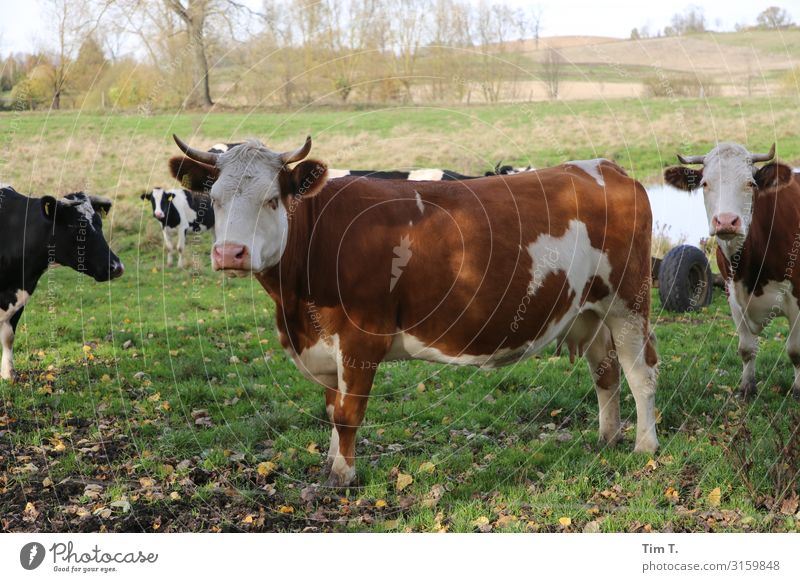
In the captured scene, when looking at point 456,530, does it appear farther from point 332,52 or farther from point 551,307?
point 332,52

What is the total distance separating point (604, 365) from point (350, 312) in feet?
8.37

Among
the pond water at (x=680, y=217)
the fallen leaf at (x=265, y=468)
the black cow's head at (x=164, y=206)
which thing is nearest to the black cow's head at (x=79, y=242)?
the fallen leaf at (x=265, y=468)

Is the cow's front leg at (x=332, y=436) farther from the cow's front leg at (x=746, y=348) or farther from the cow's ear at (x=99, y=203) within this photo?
the cow's ear at (x=99, y=203)

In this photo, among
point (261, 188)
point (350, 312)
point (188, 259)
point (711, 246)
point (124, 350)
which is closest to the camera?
point (261, 188)

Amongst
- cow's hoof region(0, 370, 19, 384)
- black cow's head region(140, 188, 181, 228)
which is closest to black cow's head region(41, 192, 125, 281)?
cow's hoof region(0, 370, 19, 384)

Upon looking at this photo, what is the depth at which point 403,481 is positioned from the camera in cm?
632

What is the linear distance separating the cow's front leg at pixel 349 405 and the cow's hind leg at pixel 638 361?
2289mm

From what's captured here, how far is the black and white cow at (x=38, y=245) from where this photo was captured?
364 inches

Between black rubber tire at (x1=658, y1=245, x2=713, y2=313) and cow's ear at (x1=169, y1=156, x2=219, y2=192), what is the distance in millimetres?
7929

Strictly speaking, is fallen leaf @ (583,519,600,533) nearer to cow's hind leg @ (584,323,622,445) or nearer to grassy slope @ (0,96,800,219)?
cow's hind leg @ (584,323,622,445)

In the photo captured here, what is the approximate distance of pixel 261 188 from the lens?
Answer: 5.59 meters

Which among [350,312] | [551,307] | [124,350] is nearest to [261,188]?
[350,312]

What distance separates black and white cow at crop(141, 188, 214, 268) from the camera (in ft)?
58.1

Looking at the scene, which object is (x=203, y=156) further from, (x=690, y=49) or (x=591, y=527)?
(x=690, y=49)
